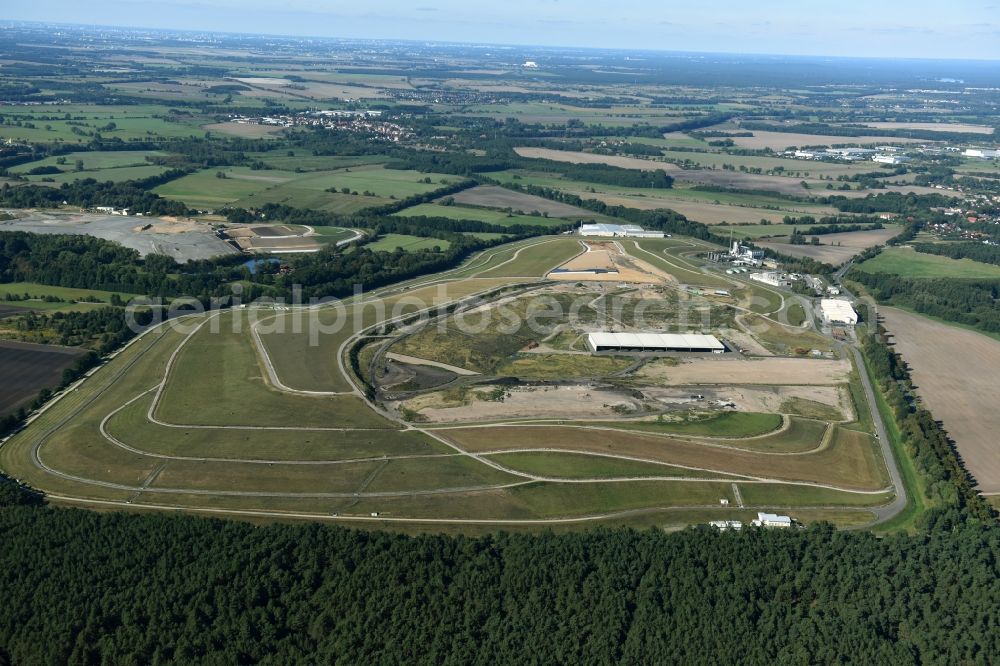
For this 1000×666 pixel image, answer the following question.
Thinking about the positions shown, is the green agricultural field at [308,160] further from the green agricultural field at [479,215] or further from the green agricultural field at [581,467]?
the green agricultural field at [581,467]

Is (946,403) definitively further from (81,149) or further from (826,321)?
(81,149)

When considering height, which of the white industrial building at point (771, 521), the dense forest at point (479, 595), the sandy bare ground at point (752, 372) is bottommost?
the sandy bare ground at point (752, 372)

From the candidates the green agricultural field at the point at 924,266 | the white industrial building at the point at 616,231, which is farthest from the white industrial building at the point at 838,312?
the white industrial building at the point at 616,231

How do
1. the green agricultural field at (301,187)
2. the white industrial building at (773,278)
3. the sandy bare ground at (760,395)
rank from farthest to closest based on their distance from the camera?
the green agricultural field at (301,187), the white industrial building at (773,278), the sandy bare ground at (760,395)

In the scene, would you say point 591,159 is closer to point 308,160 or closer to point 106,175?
point 308,160

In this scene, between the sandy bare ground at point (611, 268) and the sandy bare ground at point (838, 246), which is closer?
the sandy bare ground at point (611, 268)

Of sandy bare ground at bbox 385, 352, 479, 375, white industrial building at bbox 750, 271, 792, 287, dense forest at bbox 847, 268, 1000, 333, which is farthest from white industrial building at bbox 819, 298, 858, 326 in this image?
sandy bare ground at bbox 385, 352, 479, 375

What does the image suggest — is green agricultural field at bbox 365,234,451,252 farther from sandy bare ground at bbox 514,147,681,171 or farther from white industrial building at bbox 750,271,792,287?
sandy bare ground at bbox 514,147,681,171
